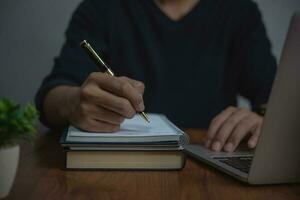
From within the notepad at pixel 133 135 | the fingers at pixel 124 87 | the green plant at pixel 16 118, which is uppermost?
the green plant at pixel 16 118

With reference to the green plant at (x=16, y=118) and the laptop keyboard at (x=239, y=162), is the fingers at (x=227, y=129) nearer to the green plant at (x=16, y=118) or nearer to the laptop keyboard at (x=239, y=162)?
the laptop keyboard at (x=239, y=162)

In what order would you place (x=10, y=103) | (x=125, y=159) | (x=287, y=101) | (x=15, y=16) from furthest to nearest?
(x=15, y=16) → (x=125, y=159) → (x=287, y=101) → (x=10, y=103)

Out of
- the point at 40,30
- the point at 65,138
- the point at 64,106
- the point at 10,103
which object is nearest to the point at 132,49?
A: the point at 40,30

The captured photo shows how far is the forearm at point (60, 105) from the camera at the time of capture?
35.7 inches

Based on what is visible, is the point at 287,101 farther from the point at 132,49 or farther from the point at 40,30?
the point at 40,30

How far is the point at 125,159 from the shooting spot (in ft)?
2.29

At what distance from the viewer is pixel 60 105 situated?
39.2 inches

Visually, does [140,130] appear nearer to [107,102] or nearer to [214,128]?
[107,102]

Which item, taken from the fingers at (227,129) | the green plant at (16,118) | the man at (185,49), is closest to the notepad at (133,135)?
the fingers at (227,129)

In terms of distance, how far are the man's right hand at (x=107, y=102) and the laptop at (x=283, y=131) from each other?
0.20 metres

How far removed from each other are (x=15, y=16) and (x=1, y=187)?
127 centimetres

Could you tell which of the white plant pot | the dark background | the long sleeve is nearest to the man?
the long sleeve

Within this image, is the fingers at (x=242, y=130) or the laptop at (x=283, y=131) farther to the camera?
the fingers at (x=242, y=130)

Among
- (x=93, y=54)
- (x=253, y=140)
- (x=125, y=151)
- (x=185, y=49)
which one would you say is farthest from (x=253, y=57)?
(x=125, y=151)
